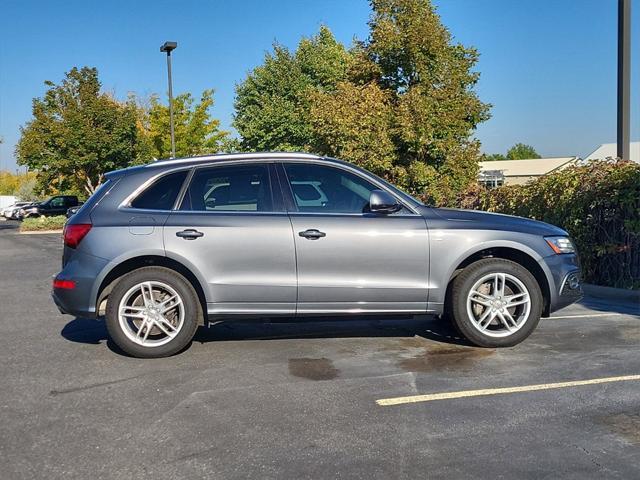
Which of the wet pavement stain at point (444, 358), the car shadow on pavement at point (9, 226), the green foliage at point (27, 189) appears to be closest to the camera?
the wet pavement stain at point (444, 358)

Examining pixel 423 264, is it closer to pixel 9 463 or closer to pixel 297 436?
pixel 297 436

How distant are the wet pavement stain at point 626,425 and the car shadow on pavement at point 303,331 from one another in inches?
80.1

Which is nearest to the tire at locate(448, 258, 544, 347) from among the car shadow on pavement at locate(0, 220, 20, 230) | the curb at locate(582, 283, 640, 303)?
the curb at locate(582, 283, 640, 303)

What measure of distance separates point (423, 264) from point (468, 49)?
18.6m

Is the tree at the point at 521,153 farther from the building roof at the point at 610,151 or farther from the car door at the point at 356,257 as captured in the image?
the car door at the point at 356,257

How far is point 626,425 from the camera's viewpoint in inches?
155

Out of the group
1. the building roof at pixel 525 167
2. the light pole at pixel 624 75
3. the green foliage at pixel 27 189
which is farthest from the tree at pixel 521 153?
the light pole at pixel 624 75

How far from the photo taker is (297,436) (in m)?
3.84

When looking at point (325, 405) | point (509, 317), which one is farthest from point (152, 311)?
point (509, 317)

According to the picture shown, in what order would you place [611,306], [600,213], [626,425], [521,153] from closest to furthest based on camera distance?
[626,425]
[611,306]
[600,213]
[521,153]

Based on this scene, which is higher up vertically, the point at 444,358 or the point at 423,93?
the point at 423,93

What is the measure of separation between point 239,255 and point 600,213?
6.20 m

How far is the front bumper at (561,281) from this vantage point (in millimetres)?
5793

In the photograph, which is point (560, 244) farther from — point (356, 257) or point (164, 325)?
point (164, 325)
